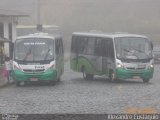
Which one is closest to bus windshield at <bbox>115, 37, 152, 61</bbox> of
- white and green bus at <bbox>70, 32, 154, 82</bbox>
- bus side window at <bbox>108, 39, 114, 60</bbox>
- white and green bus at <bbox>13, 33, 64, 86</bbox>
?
white and green bus at <bbox>70, 32, 154, 82</bbox>

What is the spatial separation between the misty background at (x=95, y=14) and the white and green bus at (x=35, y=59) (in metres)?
69.2

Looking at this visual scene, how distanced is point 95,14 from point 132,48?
285ft

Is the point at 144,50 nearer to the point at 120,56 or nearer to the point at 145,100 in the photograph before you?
the point at 120,56

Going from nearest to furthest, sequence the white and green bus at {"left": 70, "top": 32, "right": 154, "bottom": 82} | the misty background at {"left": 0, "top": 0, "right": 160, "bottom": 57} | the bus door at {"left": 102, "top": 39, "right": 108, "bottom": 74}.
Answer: the white and green bus at {"left": 70, "top": 32, "right": 154, "bottom": 82}, the bus door at {"left": 102, "top": 39, "right": 108, "bottom": 74}, the misty background at {"left": 0, "top": 0, "right": 160, "bottom": 57}

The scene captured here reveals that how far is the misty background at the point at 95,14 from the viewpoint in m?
106

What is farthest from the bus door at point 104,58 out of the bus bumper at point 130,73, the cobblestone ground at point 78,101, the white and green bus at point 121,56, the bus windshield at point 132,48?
the cobblestone ground at point 78,101

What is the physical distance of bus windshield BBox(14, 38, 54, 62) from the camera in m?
30.5

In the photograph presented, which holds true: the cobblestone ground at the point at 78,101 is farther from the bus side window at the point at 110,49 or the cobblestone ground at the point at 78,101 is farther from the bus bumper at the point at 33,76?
the bus side window at the point at 110,49

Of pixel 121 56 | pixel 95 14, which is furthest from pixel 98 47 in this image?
pixel 95 14

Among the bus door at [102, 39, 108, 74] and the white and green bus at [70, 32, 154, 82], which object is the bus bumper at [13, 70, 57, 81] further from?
the bus door at [102, 39, 108, 74]

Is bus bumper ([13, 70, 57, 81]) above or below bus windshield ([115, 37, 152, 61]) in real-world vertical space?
below

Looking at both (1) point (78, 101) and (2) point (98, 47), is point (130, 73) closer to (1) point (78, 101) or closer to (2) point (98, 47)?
(2) point (98, 47)

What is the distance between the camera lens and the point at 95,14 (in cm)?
11888

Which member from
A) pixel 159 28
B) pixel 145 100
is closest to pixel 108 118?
pixel 145 100
